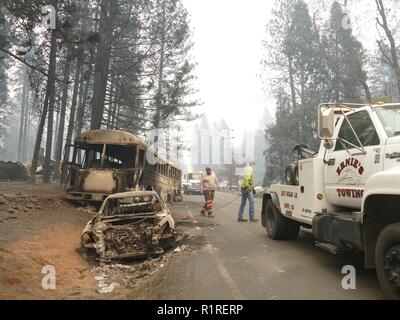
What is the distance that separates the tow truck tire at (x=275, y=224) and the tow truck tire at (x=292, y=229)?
0.25ft

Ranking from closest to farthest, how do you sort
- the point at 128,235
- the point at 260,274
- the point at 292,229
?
the point at 260,274, the point at 128,235, the point at 292,229

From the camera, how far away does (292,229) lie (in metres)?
9.53

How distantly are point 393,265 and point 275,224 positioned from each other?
4.86m

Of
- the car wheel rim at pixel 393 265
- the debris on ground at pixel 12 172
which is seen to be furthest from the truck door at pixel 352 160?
the debris on ground at pixel 12 172

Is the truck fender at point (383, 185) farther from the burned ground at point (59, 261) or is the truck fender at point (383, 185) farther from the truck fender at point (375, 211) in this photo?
the burned ground at point (59, 261)

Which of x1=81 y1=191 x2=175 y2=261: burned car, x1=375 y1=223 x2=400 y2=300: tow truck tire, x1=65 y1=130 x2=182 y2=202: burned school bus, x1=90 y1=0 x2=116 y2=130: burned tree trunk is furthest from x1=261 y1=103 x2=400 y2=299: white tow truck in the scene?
x1=90 y1=0 x2=116 y2=130: burned tree trunk

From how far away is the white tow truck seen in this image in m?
4.91

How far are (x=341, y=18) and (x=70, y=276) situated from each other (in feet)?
86.5

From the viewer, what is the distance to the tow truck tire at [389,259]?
4703 mm

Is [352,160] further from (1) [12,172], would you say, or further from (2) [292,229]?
(1) [12,172]

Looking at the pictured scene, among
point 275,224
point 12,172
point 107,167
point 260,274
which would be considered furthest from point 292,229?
point 12,172

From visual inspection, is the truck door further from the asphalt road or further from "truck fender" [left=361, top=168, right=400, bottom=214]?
the asphalt road
